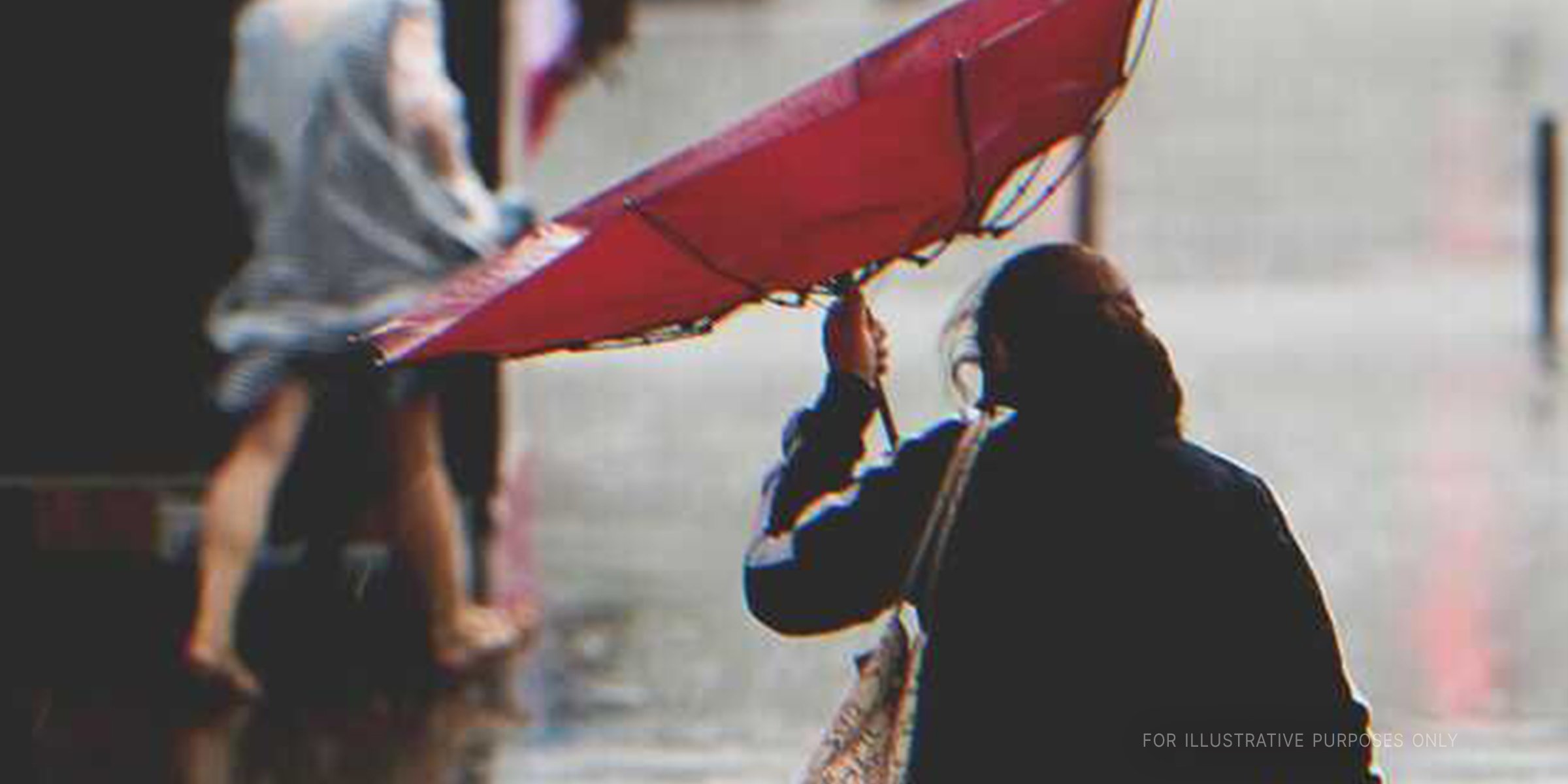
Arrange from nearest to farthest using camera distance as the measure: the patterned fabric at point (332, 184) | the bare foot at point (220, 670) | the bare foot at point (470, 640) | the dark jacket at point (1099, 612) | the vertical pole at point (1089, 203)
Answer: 1. the dark jacket at point (1099, 612)
2. the patterned fabric at point (332, 184)
3. the bare foot at point (220, 670)
4. the bare foot at point (470, 640)
5. the vertical pole at point (1089, 203)

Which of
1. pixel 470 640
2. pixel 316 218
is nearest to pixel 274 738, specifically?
pixel 470 640

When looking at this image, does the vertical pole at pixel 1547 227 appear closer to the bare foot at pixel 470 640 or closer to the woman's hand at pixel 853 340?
the bare foot at pixel 470 640

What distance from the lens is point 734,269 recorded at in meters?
4.58

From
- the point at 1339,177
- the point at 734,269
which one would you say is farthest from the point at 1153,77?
the point at 734,269

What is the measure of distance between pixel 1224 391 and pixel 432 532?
25.7ft

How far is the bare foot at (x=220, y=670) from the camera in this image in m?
8.59

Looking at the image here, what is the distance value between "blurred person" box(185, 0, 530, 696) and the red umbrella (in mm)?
3790

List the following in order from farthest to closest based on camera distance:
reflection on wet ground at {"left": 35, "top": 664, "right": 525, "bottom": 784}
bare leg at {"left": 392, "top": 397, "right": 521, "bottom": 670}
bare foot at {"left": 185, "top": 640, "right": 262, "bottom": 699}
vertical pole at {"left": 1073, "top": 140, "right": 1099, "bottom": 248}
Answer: vertical pole at {"left": 1073, "top": 140, "right": 1099, "bottom": 248} < bare leg at {"left": 392, "top": 397, "right": 521, "bottom": 670} < bare foot at {"left": 185, "top": 640, "right": 262, "bottom": 699} < reflection on wet ground at {"left": 35, "top": 664, "right": 525, "bottom": 784}

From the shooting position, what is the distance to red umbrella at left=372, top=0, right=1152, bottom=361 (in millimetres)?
4461

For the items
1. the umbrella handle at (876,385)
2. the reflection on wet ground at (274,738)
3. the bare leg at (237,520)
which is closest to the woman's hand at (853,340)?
the umbrella handle at (876,385)

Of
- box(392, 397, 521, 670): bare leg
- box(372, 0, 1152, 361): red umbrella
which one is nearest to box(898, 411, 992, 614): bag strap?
box(372, 0, 1152, 361): red umbrella

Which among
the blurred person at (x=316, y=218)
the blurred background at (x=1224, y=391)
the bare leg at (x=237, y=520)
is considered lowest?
the blurred background at (x=1224, y=391)

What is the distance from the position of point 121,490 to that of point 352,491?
63cm

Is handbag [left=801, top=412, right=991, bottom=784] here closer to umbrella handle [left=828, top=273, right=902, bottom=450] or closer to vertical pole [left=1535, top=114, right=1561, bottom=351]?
umbrella handle [left=828, top=273, right=902, bottom=450]
